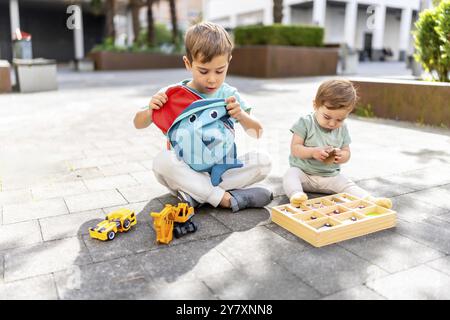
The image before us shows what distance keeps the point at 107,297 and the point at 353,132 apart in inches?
206

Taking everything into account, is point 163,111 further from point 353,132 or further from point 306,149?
point 353,132

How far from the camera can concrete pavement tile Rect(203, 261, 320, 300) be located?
2137 millimetres

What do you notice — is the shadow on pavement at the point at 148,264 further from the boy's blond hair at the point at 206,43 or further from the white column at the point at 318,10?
the white column at the point at 318,10

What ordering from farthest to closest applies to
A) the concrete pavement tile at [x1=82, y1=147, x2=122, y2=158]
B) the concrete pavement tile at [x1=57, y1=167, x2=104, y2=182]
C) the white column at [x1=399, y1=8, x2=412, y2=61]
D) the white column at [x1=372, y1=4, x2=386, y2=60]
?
the white column at [x1=399, y1=8, x2=412, y2=61], the white column at [x1=372, y1=4, x2=386, y2=60], the concrete pavement tile at [x1=82, y1=147, x2=122, y2=158], the concrete pavement tile at [x1=57, y1=167, x2=104, y2=182]

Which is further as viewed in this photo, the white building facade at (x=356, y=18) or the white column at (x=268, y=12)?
the white column at (x=268, y=12)

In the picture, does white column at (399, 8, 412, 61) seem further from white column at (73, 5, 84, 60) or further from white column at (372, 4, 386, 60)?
white column at (73, 5, 84, 60)

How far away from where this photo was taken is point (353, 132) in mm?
6625

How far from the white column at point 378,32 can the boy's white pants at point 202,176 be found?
3768 cm

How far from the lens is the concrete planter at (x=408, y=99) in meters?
6.86

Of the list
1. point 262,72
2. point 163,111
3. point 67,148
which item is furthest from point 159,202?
point 262,72

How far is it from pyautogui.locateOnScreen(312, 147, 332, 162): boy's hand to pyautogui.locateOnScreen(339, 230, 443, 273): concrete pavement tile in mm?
677

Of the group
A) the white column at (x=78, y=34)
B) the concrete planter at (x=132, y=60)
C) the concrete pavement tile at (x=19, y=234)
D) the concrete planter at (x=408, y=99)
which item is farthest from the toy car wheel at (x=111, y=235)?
the white column at (x=78, y=34)

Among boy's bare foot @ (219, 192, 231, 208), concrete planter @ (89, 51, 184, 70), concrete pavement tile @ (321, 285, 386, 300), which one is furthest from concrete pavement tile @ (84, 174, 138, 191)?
concrete planter @ (89, 51, 184, 70)

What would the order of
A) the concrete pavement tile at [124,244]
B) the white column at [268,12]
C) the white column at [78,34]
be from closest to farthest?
1. the concrete pavement tile at [124,244]
2. the white column at [78,34]
3. the white column at [268,12]
